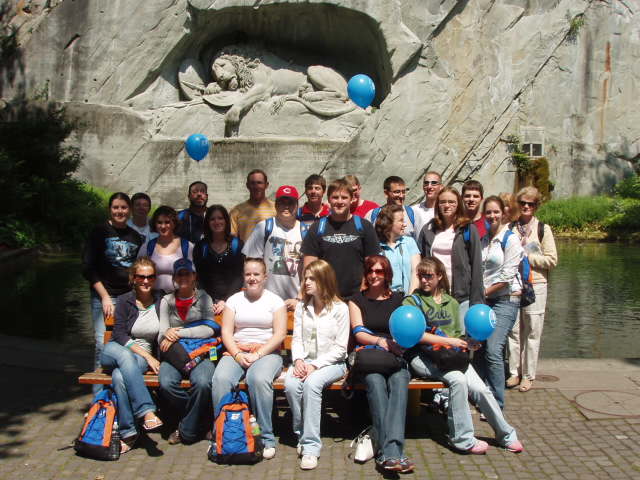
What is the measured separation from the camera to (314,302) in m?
4.46

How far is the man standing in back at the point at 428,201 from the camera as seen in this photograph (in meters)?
5.63

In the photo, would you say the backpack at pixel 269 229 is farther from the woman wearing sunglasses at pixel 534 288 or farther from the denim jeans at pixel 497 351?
the woman wearing sunglasses at pixel 534 288

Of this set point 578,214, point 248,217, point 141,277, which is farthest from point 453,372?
point 578,214

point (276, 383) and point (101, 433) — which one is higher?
point (276, 383)

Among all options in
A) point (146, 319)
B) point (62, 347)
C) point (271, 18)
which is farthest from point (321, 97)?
point (146, 319)

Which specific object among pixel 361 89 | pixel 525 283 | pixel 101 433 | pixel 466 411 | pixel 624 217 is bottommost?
pixel 101 433

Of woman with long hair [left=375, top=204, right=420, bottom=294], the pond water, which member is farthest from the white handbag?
the pond water

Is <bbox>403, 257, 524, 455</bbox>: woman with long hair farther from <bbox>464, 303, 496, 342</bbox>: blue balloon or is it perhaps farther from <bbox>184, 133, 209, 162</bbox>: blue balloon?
<bbox>184, 133, 209, 162</bbox>: blue balloon

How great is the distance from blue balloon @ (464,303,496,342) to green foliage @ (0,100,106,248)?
35.0 feet

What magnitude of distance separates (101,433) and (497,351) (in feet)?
8.96

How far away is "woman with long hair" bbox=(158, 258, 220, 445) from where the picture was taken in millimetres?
4355

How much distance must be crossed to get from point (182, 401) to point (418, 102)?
45.0 feet

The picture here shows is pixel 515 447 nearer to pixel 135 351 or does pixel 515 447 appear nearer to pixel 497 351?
pixel 497 351

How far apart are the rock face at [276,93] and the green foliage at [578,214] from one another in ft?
4.75
